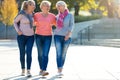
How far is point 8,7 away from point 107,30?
12.3m

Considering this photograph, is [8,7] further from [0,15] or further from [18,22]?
[18,22]

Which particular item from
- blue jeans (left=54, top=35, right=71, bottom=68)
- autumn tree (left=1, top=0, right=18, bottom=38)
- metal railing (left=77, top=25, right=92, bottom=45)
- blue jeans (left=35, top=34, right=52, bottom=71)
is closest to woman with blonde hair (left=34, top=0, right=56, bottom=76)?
blue jeans (left=35, top=34, right=52, bottom=71)

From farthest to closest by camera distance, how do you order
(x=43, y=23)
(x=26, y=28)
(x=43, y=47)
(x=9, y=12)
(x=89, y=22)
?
(x=9, y=12)
(x=89, y=22)
(x=43, y=47)
(x=43, y=23)
(x=26, y=28)

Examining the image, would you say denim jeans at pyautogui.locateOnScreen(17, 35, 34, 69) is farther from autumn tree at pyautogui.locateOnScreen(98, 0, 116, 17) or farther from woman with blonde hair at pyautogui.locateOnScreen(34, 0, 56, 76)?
autumn tree at pyautogui.locateOnScreen(98, 0, 116, 17)

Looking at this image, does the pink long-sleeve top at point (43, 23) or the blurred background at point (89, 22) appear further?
the blurred background at point (89, 22)

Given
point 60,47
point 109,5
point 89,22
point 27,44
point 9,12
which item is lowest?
point 89,22

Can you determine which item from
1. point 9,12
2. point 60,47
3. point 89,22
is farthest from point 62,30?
point 9,12

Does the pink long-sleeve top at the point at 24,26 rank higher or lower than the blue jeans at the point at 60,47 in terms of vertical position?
higher

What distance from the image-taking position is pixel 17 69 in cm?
1425

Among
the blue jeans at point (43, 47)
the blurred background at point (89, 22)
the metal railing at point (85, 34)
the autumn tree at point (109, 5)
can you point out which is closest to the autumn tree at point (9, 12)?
the blurred background at point (89, 22)

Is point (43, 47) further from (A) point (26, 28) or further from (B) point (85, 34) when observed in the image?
(B) point (85, 34)

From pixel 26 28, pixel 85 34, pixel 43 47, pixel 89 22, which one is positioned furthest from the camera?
pixel 89 22

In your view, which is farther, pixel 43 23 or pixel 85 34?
pixel 85 34

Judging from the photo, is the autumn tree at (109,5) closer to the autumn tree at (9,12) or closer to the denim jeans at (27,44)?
the autumn tree at (9,12)
